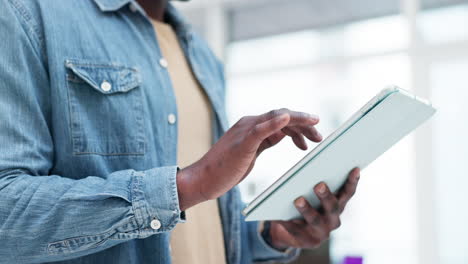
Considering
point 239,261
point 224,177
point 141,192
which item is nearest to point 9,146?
point 141,192

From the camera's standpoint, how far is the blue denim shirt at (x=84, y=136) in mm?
691

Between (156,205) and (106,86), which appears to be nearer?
(156,205)

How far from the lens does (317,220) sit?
38.6 inches

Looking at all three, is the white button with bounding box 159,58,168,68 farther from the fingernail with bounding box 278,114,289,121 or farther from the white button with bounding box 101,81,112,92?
the fingernail with bounding box 278,114,289,121

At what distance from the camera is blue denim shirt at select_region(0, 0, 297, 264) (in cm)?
69

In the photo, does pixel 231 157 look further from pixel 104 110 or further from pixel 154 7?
pixel 154 7

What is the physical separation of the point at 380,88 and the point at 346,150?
3.65 meters

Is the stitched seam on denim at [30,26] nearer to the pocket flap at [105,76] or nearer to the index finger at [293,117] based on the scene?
the pocket flap at [105,76]

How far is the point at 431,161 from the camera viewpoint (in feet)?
13.5

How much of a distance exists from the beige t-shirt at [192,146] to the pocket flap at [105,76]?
5.6 inches

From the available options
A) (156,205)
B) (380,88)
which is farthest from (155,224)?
(380,88)

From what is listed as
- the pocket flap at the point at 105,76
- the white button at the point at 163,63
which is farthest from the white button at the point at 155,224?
the white button at the point at 163,63

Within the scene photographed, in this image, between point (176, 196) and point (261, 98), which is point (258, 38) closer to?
point (261, 98)

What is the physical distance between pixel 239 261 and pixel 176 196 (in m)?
0.44
